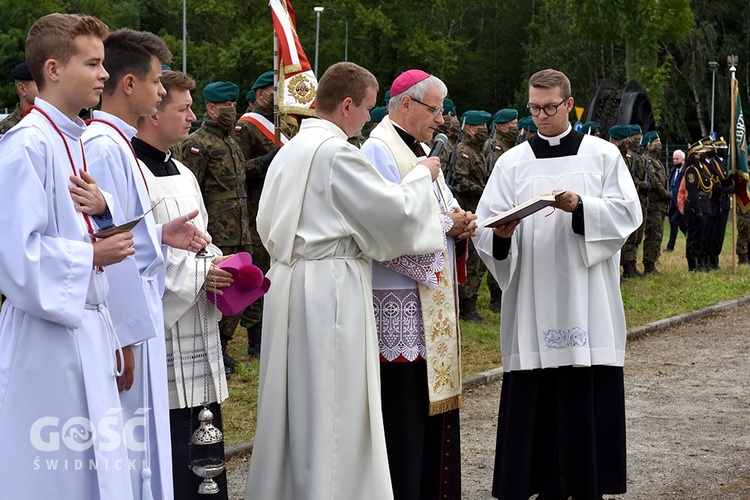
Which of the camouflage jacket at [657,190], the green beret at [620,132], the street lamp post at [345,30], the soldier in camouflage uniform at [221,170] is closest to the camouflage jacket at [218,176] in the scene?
the soldier in camouflage uniform at [221,170]

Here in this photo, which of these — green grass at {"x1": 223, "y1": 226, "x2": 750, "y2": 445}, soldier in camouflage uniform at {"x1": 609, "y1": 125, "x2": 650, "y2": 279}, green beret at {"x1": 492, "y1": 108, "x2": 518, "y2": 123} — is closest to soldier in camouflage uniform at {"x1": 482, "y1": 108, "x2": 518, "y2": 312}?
green beret at {"x1": 492, "y1": 108, "x2": 518, "y2": 123}

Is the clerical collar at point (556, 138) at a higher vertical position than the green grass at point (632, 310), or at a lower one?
higher

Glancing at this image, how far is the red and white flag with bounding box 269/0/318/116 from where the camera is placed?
8.36 m

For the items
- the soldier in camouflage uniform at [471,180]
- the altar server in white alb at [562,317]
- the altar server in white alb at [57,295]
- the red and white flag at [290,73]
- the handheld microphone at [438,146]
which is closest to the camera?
the altar server in white alb at [57,295]

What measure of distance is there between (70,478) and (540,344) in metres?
2.90

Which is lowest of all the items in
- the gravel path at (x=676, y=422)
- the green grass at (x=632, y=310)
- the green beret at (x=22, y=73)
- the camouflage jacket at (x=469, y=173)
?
the gravel path at (x=676, y=422)

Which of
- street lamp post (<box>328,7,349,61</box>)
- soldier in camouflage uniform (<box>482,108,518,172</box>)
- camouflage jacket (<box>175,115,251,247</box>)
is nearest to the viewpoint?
camouflage jacket (<box>175,115,251,247</box>)

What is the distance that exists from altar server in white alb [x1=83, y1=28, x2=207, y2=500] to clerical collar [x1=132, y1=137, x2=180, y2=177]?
431mm

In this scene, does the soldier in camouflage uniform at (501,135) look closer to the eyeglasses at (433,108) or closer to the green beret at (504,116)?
the green beret at (504,116)

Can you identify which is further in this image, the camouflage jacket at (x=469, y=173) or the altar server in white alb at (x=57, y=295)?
the camouflage jacket at (x=469, y=173)

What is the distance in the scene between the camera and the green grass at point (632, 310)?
782 cm

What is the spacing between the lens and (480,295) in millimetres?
14664

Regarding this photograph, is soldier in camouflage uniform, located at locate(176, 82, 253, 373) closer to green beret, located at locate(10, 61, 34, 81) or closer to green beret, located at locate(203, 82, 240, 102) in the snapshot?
green beret, located at locate(203, 82, 240, 102)

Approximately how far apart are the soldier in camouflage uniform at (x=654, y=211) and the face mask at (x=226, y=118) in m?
9.94
